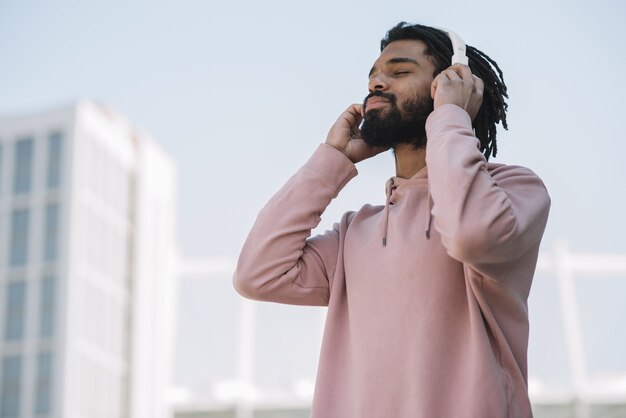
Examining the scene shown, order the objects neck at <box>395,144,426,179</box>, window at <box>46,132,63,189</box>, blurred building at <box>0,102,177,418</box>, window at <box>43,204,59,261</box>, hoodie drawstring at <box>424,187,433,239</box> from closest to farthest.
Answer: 1. hoodie drawstring at <box>424,187,433,239</box>
2. neck at <box>395,144,426,179</box>
3. blurred building at <box>0,102,177,418</box>
4. window at <box>43,204,59,261</box>
5. window at <box>46,132,63,189</box>

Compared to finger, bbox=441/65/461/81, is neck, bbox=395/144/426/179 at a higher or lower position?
lower

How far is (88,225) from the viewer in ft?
144

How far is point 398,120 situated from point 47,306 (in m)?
42.0

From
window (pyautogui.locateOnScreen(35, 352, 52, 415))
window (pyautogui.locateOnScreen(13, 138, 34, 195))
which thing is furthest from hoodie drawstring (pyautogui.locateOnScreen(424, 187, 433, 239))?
window (pyautogui.locateOnScreen(13, 138, 34, 195))

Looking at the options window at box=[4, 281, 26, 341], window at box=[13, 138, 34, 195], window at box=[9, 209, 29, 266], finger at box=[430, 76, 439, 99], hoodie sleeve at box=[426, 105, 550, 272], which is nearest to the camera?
hoodie sleeve at box=[426, 105, 550, 272]

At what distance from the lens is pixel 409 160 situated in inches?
80.9

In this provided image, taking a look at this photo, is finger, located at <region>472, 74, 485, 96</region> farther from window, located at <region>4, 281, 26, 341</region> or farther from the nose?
window, located at <region>4, 281, 26, 341</region>

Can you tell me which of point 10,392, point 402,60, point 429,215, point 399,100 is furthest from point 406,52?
point 10,392

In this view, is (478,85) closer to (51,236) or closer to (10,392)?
(10,392)

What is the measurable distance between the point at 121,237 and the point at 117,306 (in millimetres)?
3204

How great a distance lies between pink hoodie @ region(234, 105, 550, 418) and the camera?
5.53 feet

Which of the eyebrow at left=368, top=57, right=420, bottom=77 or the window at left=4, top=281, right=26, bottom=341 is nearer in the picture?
the eyebrow at left=368, top=57, right=420, bottom=77

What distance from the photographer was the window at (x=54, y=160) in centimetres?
4416

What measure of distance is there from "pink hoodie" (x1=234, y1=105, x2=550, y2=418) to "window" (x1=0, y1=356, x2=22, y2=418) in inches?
1608
